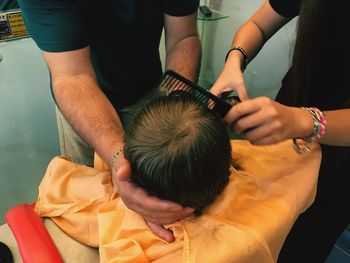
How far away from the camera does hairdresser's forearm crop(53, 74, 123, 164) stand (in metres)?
0.92

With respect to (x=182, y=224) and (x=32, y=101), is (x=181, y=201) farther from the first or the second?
(x=32, y=101)

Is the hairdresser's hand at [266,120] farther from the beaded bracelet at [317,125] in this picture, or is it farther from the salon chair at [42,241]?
the salon chair at [42,241]

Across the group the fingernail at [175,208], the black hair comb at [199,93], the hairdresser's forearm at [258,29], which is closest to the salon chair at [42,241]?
the fingernail at [175,208]

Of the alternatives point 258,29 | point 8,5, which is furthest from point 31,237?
point 8,5

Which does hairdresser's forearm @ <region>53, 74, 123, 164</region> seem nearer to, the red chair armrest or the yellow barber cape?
the yellow barber cape

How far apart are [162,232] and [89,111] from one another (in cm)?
42

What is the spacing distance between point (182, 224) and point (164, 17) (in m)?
0.81

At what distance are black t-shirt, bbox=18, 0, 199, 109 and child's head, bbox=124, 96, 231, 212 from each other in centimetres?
47

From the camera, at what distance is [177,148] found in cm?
64

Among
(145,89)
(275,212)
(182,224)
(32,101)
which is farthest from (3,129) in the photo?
(275,212)

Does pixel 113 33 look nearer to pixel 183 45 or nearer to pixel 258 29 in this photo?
pixel 183 45

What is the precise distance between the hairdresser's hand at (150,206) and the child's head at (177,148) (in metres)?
0.02

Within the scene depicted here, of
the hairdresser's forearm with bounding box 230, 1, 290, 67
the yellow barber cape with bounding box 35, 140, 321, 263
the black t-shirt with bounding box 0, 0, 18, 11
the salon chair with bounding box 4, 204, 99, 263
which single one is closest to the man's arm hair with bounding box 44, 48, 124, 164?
the yellow barber cape with bounding box 35, 140, 321, 263

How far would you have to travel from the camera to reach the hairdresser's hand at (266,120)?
2.24 ft
